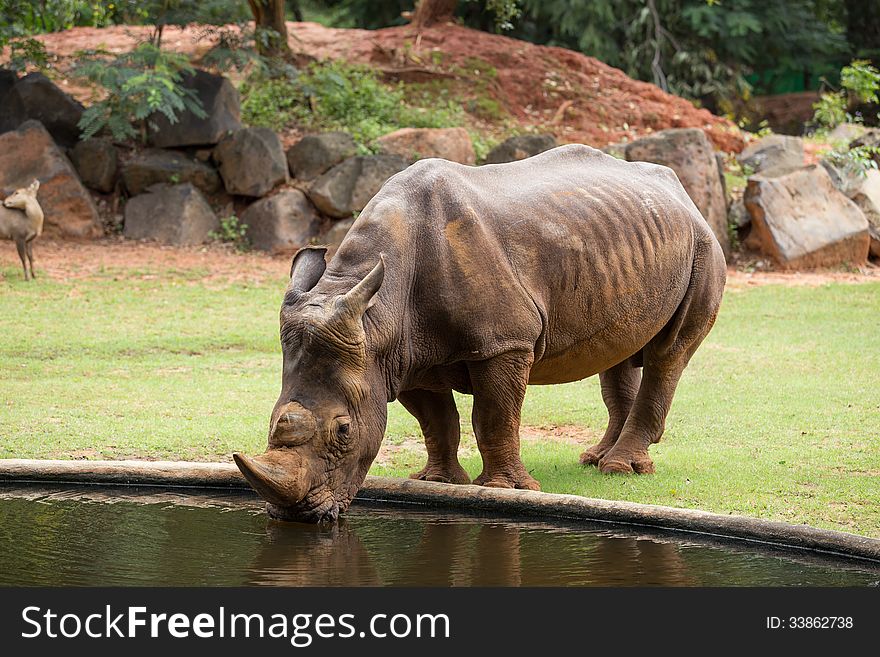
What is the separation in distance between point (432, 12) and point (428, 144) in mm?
6432

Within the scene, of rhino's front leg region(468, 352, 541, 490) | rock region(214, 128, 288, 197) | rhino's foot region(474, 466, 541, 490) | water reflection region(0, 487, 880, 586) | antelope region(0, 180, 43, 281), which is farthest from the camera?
rock region(214, 128, 288, 197)

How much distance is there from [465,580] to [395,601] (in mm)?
492

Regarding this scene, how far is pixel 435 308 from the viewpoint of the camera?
7.09 m

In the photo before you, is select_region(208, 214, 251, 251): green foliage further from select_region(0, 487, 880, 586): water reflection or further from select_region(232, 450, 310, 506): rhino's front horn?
select_region(232, 450, 310, 506): rhino's front horn

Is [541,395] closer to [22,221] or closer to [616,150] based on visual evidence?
[22,221]

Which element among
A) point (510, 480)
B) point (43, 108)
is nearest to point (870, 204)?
point (43, 108)

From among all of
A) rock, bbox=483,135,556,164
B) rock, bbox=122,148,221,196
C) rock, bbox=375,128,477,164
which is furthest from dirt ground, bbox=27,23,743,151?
rock, bbox=122,148,221,196

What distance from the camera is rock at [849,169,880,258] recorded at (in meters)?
19.7

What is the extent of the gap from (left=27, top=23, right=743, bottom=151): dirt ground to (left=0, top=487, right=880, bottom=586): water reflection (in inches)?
601

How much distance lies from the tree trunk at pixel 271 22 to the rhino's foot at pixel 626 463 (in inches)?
553

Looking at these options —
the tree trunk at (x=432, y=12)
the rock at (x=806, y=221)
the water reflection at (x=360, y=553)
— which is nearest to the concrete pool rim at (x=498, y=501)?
the water reflection at (x=360, y=553)

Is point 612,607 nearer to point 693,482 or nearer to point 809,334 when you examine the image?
point 693,482

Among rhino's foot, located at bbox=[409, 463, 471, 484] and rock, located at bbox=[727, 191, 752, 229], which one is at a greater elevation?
rhino's foot, located at bbox=[409, 463, 471, 484]

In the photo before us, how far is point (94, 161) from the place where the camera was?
19.1 metres
